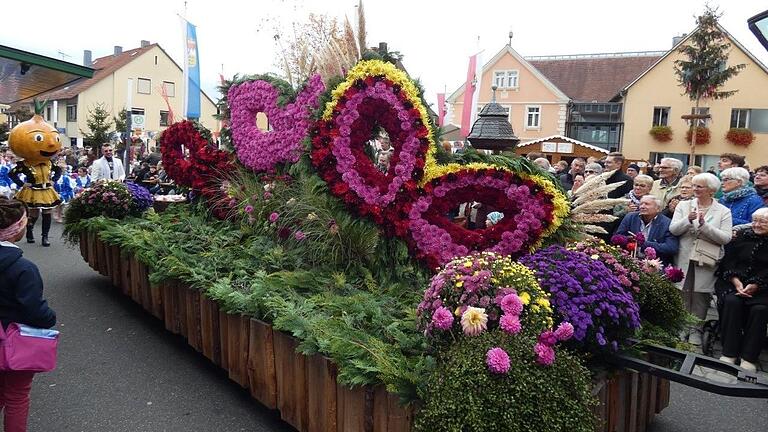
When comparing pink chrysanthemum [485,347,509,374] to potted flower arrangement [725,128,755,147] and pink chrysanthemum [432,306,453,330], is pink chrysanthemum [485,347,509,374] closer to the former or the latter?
pink chrysanthemum [432,306,453,330]

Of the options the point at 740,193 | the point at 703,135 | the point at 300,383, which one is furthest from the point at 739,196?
the point at 703,135

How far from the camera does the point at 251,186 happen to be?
20.8 ft

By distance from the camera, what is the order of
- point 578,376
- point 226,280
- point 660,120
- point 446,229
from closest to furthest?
1. point 578,376
2. point 226,280
3. point 446,229
4. point 660,120

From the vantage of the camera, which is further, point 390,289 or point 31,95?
point 31,95

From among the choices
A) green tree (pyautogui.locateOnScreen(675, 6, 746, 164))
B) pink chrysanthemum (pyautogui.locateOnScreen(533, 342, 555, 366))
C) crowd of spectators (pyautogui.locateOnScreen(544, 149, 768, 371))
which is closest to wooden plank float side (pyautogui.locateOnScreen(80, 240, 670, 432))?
pink chrysanthemum (pyautogui.locateOnScreen(533, 342, 555, 366))

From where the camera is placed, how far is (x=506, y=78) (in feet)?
122

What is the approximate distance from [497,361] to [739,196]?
4.83 metres

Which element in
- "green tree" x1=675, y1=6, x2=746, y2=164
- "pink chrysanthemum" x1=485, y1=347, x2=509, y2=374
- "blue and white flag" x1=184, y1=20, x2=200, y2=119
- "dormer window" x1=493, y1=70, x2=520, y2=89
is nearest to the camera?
"pink chrysanthemum" x1=485, y1=347, x2=509, y2=374

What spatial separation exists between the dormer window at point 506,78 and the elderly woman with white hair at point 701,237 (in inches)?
1283

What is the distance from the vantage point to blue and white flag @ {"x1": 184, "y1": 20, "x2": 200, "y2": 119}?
1154cm

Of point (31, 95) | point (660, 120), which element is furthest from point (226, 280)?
point (660, 120)

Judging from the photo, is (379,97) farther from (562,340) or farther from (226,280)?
(562,340)

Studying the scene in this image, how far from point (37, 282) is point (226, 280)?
4.87ft

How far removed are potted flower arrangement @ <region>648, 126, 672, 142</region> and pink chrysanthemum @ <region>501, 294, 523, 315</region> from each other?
31805 millimetres
